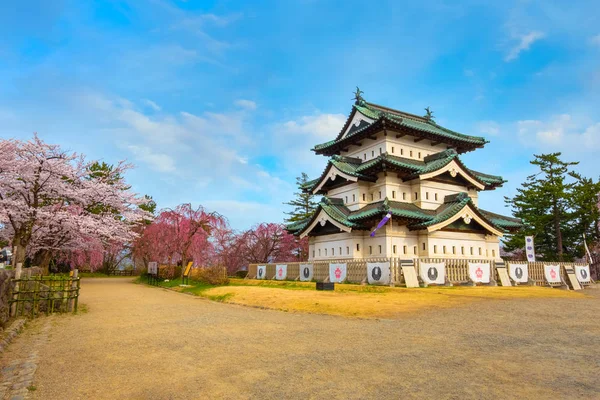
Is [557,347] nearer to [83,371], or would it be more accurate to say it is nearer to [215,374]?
[215,374]

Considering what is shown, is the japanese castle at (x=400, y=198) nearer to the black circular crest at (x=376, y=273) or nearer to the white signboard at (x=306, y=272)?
the white signboard at (x=306, y=272)

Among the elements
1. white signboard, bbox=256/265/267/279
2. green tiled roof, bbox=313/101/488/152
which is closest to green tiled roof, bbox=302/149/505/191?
green tiled roof, bbox=313/101/488/152

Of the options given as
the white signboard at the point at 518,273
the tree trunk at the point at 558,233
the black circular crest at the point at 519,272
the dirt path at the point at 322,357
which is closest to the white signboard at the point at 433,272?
the white signboard at the point at 518,273

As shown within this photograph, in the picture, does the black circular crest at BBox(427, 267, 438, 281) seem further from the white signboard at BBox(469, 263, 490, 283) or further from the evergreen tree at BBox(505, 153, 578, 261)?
the evergreen tree at BBox(505, 153, 578, 261)

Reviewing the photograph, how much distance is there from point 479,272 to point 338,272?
8.74 metres

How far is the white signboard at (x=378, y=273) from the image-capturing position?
Answer: 69.0ft

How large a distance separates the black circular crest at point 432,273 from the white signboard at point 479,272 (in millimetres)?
2710

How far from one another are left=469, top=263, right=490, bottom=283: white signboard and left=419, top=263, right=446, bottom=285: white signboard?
2.23m

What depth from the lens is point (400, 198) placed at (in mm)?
28484

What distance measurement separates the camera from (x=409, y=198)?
95.0 ft

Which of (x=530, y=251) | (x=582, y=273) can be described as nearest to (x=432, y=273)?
(x=530, y=251)

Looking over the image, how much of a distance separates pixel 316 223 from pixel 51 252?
20756 mm

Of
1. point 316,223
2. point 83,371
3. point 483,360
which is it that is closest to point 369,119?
point 316,223

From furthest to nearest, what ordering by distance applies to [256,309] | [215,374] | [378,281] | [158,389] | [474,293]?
[378,281], [474,293], [256,309], [215,374], [158,389]
